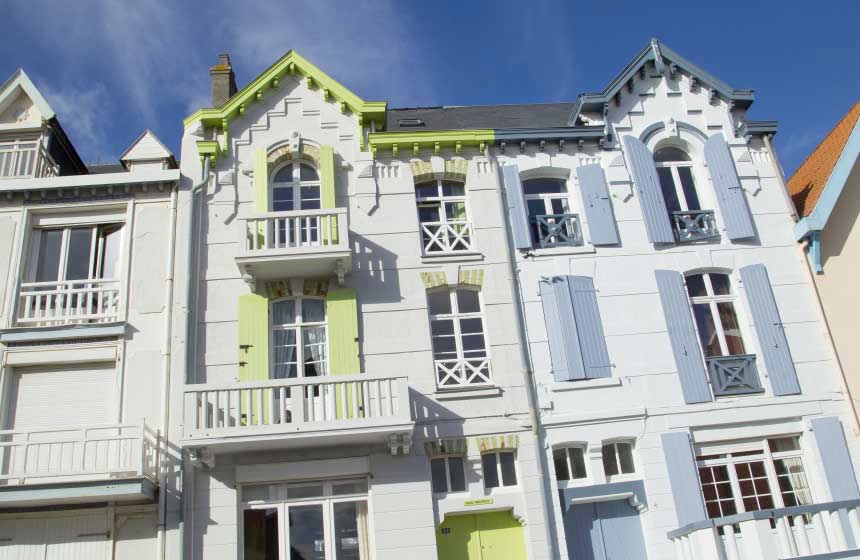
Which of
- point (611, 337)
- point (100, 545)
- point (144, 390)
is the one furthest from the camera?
point (611, 337)

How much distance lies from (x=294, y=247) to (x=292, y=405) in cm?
301

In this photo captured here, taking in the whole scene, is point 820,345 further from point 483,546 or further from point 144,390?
point 144,390

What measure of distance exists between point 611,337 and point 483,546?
4.51m

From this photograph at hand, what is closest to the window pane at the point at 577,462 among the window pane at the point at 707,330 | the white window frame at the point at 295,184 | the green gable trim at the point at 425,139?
the window pane at the point at 707,330

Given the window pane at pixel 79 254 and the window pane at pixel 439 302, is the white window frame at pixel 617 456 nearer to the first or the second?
the window pane at pixel 439 302

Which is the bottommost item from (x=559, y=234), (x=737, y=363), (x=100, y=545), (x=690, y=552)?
(x=690, y=552)

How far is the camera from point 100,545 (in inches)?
493

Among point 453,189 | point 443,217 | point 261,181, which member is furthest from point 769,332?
point 261,181

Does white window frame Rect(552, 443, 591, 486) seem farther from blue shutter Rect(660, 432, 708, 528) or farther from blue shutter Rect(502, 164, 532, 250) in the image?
blue shutter Rect(502, 164, 532, 250)

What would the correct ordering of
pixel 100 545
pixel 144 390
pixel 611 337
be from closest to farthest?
pixel 100 545 → pixel 144 390 → pixel 611 337

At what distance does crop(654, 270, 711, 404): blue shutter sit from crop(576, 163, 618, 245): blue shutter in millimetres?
1236

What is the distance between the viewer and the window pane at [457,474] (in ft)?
44.2

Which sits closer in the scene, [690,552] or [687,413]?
[690,552]

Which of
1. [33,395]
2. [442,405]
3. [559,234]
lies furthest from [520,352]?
[33,395]
